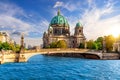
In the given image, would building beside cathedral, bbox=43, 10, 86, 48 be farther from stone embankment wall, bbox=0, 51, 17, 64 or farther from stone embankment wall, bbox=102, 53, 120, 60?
stone embankment wall, bbox=0, 51, 17, 64

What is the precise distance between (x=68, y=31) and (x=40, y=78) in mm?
117515

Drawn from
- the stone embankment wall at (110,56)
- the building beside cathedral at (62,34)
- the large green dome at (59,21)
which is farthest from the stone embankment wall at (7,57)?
the large green dome at (59,21)

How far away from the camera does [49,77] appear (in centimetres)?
3784

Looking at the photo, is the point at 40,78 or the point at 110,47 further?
the point at 110,47

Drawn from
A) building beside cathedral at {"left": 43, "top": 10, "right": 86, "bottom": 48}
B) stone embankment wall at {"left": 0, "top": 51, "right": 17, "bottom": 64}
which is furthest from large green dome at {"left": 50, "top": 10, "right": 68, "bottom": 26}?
stone embankment wall at {"left": 0, "top": 51, "right": 17, "bottom": 64}

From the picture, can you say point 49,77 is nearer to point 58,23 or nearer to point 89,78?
point 89,78

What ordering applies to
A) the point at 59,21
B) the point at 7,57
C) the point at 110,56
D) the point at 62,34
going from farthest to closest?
the point at 59,21, the point at 62,34, the point at 110,56, the point at 7,57

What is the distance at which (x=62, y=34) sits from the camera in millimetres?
151250

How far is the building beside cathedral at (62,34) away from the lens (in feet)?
472

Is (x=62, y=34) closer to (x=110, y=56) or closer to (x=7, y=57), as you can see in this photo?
(x=110, y=56)

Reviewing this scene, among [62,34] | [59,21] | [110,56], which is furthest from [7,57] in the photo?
[59,21]

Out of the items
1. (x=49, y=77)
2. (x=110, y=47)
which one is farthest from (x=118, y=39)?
(x=49, y=77)

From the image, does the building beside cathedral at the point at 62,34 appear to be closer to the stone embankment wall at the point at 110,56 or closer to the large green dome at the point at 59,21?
the large green dome at the point at 59,21

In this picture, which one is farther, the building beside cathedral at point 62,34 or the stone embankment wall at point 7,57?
the building beside cathedral at point 62,34
